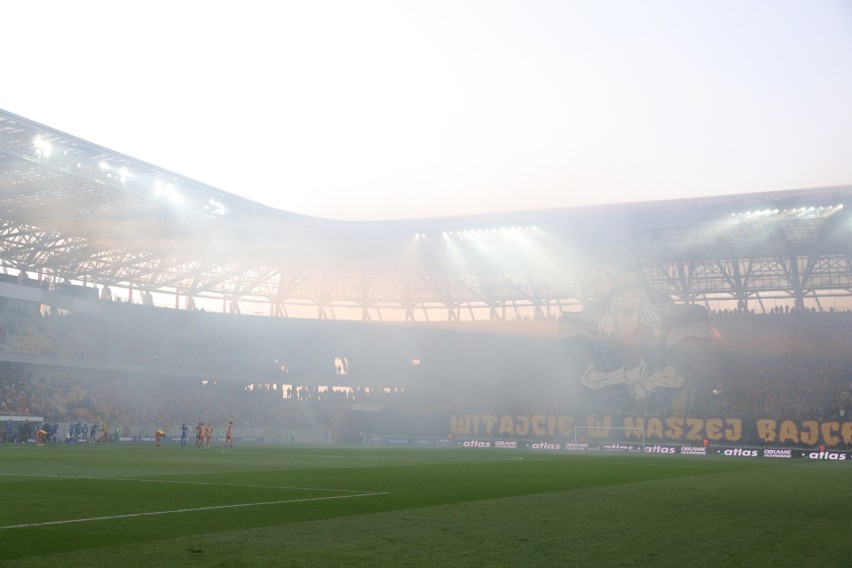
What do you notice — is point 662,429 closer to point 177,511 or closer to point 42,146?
point 42,146

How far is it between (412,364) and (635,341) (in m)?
25.6

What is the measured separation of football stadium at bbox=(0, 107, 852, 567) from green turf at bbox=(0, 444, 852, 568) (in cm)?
13

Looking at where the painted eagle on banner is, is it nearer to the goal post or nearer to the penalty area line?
the goal post

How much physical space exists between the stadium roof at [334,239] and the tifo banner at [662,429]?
13.4 m

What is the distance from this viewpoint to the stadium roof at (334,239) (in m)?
A: 51.2

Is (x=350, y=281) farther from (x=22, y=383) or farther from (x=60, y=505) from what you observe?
(x=60, y=505)

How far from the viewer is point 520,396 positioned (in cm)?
6166

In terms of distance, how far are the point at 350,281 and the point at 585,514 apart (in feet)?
238

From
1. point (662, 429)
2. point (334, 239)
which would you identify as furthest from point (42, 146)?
point (662, 429)

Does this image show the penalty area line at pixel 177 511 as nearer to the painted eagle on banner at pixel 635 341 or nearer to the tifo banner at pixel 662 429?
the tifo banner at pixel 662 429

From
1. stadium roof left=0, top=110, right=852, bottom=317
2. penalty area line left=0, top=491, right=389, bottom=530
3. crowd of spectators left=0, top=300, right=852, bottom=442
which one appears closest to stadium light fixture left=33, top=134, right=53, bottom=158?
stadium roof left=0, top=110, right=852, bottom=317

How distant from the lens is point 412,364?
7638 cm

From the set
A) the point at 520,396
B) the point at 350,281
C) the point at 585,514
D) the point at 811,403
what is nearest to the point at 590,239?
the point at 520,396

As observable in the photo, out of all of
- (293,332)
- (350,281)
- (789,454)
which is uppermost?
(350,281)
